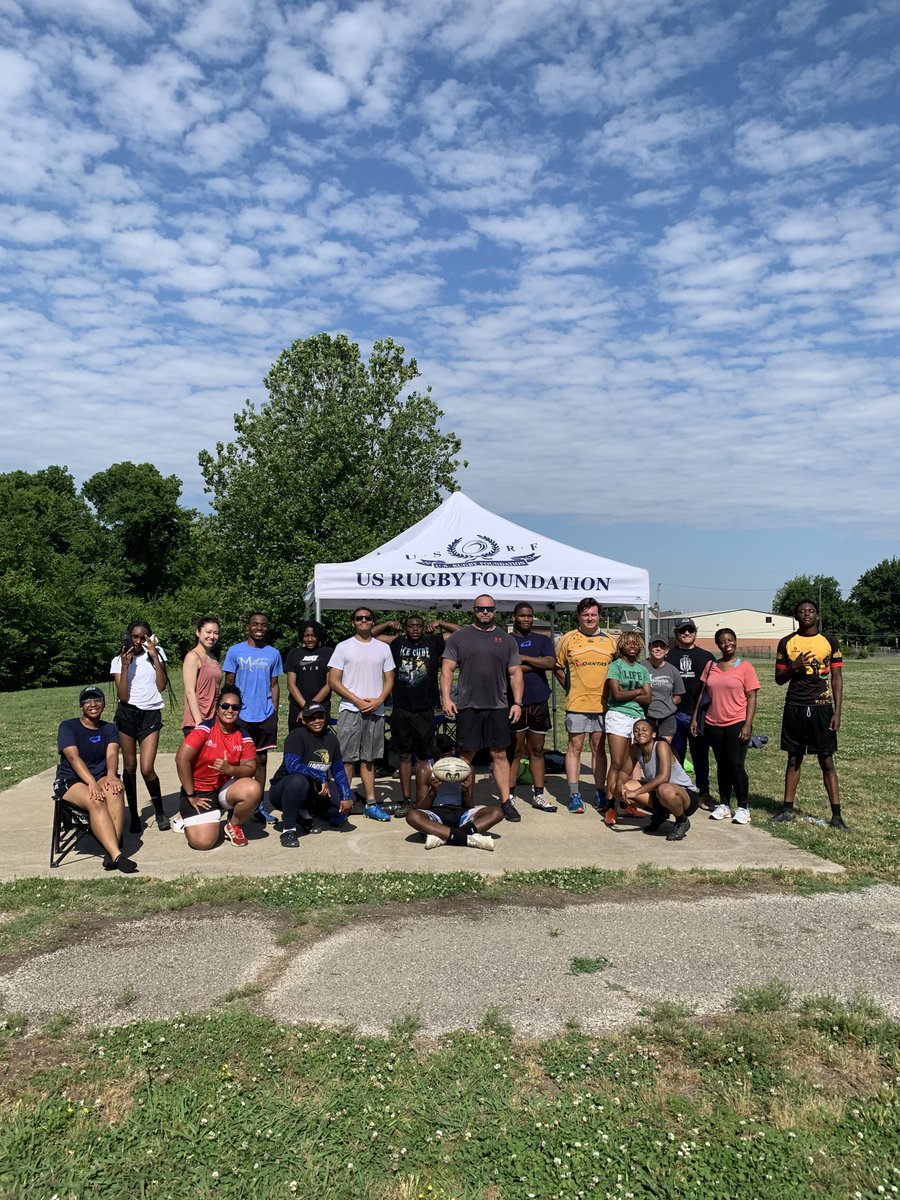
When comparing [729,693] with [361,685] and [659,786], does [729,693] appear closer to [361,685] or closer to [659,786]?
[659,786]

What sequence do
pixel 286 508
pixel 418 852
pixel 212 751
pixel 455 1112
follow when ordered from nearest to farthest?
pixel 455 1112, pixel 418 852, pixel 212 751, pixel 286 508

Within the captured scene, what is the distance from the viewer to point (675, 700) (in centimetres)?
714

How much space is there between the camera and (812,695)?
6.73 m

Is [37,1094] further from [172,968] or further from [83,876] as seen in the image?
[83,876]

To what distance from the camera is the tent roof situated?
327 inches

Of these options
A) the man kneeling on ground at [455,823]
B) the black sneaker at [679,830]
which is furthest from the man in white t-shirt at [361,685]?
the black sneaker at [679,830]

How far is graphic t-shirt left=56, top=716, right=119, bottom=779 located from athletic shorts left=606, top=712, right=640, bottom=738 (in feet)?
13.0

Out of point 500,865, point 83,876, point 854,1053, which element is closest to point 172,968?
point 83,876

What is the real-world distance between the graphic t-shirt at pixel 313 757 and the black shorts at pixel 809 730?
148 inches

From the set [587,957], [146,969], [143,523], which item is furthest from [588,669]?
[143,523]

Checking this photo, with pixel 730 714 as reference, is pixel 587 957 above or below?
below

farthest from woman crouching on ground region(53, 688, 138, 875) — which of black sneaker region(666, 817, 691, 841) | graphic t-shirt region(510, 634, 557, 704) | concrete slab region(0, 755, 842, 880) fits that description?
black sneaker region(666, 817, 691, 841)

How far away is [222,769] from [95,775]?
940 mm

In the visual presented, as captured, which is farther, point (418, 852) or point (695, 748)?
point (695, 748)
